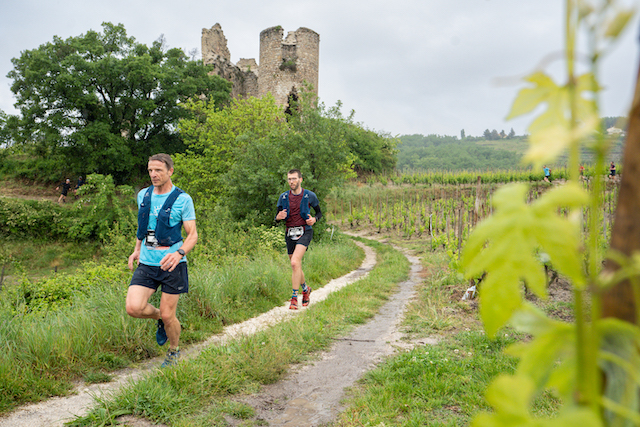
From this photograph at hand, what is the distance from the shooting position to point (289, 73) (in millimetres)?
25828

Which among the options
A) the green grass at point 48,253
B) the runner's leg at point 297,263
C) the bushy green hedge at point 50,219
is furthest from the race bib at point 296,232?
the green grass at point 48,253

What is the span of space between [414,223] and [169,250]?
16.0 m

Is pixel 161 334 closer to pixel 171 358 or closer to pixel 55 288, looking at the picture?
pixel 171 358

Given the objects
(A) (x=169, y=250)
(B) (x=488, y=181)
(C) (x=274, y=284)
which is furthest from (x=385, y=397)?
(B) (x=488, y=181)

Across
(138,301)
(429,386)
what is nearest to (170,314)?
(138,301)

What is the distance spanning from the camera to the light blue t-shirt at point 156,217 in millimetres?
3826

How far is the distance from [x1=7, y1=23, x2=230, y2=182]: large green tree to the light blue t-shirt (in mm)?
18211

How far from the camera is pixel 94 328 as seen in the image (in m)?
4.32

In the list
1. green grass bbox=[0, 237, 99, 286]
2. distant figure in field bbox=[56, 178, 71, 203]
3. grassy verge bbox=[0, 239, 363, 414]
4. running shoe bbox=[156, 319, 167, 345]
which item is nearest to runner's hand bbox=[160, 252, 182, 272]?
running shoe bbox=[156, 319, 167, 345]

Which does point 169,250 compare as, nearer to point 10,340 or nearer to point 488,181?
point 10,340

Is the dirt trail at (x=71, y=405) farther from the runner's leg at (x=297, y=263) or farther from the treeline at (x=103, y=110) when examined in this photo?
the treeline at (x=103, y=110)

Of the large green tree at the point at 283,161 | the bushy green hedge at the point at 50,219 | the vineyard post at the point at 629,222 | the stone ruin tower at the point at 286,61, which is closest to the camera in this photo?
the vineyard post at the point at 629,222

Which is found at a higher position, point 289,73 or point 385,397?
point 289,73

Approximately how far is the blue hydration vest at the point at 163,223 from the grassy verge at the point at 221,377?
1.17 metres
